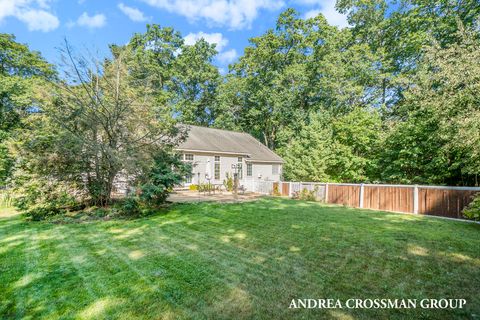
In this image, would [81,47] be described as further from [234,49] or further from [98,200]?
[234,49]

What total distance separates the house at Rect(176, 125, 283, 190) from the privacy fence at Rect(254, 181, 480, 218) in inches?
253

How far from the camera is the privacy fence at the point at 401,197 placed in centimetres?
854

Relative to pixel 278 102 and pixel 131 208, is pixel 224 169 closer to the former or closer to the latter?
pixel 278 102

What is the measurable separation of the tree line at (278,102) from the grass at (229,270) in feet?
10.2

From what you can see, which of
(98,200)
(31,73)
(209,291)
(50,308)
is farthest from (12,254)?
(31,73)

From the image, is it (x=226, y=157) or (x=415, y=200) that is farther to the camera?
(x=226, y=157)

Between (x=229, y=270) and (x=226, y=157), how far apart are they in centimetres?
1695

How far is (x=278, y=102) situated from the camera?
27.6 meters

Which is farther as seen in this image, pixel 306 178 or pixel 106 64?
pixel 306 178

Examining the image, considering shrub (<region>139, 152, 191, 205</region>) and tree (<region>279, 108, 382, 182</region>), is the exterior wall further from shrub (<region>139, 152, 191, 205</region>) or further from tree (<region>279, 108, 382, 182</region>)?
shrub (<region>139, 152, 191, 205</region>)

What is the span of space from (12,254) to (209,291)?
4.26 m

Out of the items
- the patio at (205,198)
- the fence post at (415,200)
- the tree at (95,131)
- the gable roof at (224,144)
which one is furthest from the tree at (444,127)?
the tree at (95,131)

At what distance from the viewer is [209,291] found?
3150mm

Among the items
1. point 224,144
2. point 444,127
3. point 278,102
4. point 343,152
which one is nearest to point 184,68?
point 278,102
